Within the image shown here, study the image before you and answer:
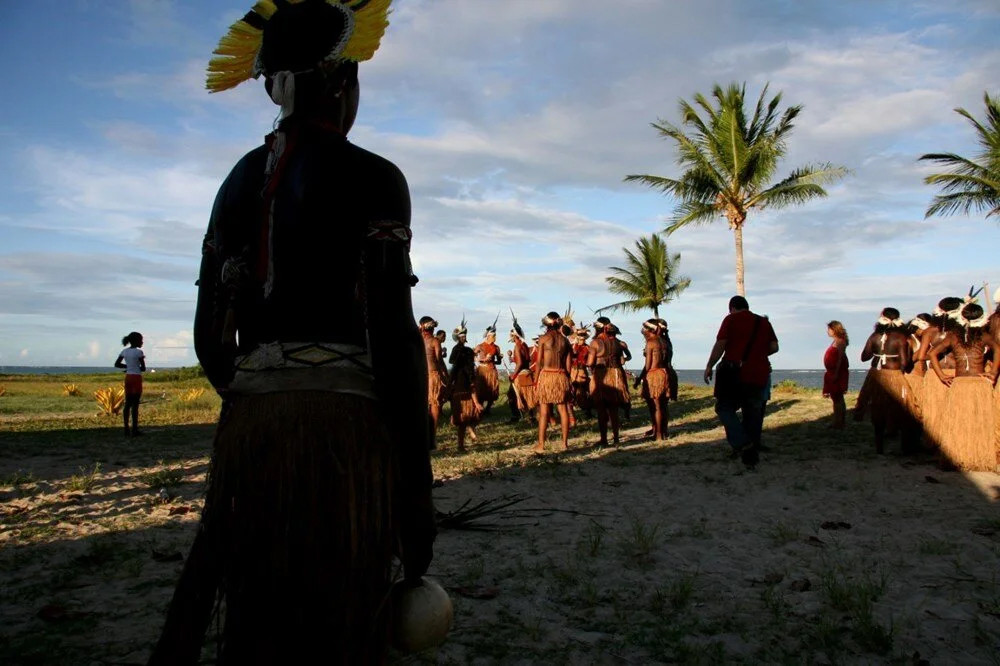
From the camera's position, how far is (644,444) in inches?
469

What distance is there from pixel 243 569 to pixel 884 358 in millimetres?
10864

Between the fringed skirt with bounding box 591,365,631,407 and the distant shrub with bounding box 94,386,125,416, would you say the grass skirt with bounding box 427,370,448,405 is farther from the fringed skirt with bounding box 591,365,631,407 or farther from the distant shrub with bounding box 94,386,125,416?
the distant shrub with bounding box 94,386,125,416

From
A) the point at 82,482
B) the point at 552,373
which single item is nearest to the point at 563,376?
the point at 552,373

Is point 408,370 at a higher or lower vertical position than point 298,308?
lower

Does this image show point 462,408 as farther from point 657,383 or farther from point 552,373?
point 657,383

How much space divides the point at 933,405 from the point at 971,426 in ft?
2.50

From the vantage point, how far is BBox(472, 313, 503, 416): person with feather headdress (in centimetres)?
1503

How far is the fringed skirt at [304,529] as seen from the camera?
170 cm

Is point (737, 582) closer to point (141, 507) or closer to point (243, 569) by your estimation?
point (243, 569)

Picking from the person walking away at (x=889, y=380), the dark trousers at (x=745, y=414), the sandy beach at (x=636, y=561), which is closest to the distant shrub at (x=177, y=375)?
the sandy beach at (x=636, y=561)

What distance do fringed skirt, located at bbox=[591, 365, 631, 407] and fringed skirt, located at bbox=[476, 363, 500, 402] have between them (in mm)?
3755

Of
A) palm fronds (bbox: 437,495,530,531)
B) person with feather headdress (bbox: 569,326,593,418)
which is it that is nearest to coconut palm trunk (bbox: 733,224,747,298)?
person with feather headdress (bbox: 569,326,593,418)

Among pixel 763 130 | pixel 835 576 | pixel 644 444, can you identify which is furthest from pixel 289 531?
pixel 763 130

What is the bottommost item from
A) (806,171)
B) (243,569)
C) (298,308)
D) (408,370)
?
(243,569)
